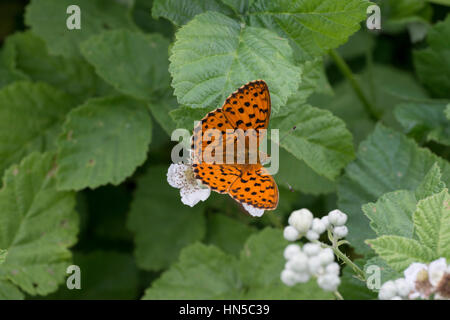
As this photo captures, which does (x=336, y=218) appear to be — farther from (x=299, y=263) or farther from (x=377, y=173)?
(x=377, y=173)

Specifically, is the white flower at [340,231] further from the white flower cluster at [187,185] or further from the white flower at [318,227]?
the white flower cluster at [187,185]

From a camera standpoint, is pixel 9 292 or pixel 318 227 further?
pixel 9 292

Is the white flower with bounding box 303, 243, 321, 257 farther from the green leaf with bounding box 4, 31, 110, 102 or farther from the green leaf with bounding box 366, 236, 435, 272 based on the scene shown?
the green leaf with bounding box 4, 31, 110, 102

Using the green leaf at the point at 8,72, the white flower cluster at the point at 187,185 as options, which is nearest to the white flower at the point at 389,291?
the white flower cluster at the point at 187,185

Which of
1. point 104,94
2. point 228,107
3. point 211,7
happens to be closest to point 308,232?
point 228,107

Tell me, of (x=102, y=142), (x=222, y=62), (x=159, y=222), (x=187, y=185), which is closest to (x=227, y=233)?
(x=159, y=222)

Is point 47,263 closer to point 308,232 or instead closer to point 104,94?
point 104,94
